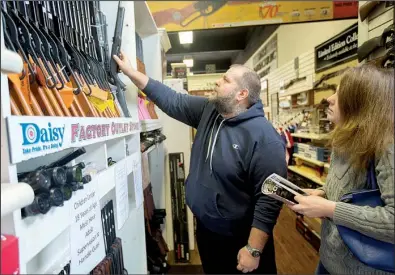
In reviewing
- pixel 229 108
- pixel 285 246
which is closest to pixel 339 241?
pixel 229 108

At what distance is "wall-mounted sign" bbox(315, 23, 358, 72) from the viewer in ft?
9.66

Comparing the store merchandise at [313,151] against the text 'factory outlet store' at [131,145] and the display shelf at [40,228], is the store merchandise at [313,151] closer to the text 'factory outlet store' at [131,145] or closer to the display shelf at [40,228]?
the text 'factory outlet store' at [131,145]

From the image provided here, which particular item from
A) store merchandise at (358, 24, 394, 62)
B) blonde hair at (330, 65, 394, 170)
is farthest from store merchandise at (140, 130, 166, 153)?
store merchandise at (358, 24, 394, 62)

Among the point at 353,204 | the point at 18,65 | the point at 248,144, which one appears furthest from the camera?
the point at 248,144

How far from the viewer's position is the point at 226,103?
1631 mm

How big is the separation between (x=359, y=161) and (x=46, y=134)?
982 mm

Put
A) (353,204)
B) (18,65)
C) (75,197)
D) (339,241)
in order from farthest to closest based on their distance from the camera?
(339,241), (353,204), (75,197), (18,65)

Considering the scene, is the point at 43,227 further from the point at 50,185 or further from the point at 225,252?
the point at 225,252

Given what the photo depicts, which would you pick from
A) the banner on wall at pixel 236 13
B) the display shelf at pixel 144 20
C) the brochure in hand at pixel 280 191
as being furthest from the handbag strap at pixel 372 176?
the banner on wall at pixel 236 13

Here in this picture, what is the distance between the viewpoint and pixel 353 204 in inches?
38.3

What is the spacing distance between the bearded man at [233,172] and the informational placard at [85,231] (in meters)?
0.79

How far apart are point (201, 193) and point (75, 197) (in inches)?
37.0

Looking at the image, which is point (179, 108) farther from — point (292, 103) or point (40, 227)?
point (292, 103)

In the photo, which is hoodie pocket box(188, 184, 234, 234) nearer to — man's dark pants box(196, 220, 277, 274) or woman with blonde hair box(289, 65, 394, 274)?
man's dark pants box(196, 220, 277, 274)
